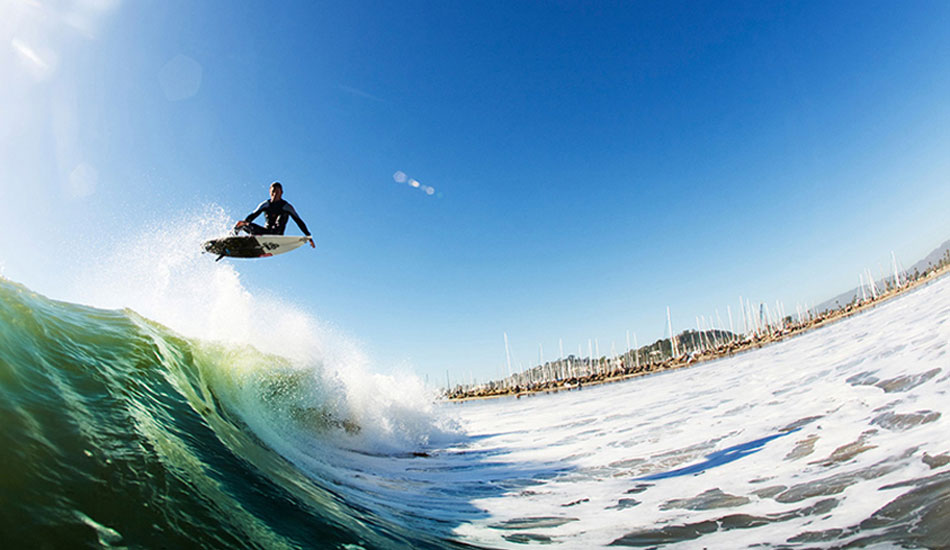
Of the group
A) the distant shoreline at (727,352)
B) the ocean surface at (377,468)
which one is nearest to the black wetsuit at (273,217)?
the ocean surface at (377,468)

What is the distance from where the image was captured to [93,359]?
190 inches

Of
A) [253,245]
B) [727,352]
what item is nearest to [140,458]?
[253,245]

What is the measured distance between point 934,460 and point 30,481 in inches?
309

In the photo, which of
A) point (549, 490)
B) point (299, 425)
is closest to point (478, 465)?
point (549, 490)

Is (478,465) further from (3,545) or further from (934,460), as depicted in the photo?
(3,545)

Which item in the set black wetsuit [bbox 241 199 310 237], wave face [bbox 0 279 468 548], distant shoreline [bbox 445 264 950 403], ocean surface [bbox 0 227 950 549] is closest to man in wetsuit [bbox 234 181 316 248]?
black wetsuit [bbox 241 199 310 237]

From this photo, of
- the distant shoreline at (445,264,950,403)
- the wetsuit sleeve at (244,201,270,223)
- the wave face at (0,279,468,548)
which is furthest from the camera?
the distant shoreline at (445,264,950,403)

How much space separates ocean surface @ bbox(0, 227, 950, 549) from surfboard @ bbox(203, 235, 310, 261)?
2249 mm

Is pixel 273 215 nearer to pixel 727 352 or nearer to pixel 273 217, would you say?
pixel 273 217

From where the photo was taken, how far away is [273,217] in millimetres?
11469

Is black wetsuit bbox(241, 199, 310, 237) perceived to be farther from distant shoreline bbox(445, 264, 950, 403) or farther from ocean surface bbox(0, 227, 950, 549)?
distant shoreline bbox(445, 264, 950, 403)

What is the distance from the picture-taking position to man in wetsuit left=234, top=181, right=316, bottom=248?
1109cm

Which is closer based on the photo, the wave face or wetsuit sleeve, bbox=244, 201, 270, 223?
the wave face

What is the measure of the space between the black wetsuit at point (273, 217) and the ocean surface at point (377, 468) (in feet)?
8.97
